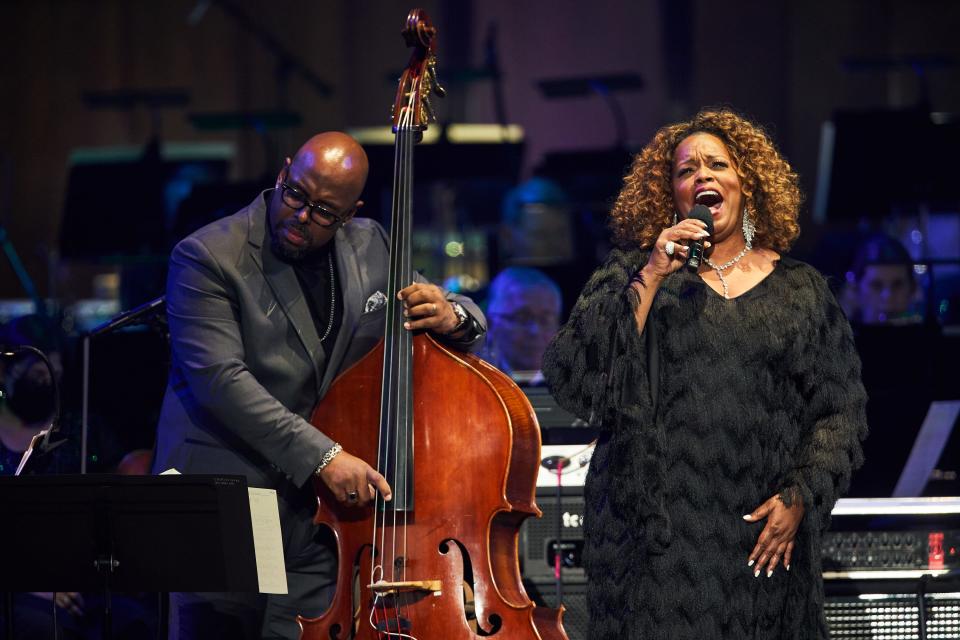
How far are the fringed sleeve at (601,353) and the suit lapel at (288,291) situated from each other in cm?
69

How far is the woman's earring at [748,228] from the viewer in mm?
2900

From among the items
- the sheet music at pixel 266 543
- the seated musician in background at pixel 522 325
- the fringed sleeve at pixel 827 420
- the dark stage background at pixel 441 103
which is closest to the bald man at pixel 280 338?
the sheet music at pixel 266 543

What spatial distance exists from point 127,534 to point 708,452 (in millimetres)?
1385

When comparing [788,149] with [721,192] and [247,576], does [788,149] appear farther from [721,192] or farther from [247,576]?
[247,576]

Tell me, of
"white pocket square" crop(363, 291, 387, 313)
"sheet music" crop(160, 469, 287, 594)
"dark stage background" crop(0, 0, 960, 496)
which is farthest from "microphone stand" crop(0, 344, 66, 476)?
"dark stage background" crop(0, 0, 960, 496)

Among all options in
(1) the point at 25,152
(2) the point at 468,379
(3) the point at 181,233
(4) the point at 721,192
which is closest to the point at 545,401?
(2) the point at 468,379

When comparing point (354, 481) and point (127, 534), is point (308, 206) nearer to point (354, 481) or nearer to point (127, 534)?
point (354, 481)

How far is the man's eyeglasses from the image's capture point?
119 inches

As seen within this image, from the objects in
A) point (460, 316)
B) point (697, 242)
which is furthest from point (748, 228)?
point (460, 316)

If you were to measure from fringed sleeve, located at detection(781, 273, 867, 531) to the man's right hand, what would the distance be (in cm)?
97

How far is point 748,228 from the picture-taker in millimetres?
2910

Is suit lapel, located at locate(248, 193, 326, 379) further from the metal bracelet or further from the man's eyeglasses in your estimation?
the metal bracelet

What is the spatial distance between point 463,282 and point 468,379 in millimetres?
5890

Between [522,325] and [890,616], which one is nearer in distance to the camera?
[890,616]
